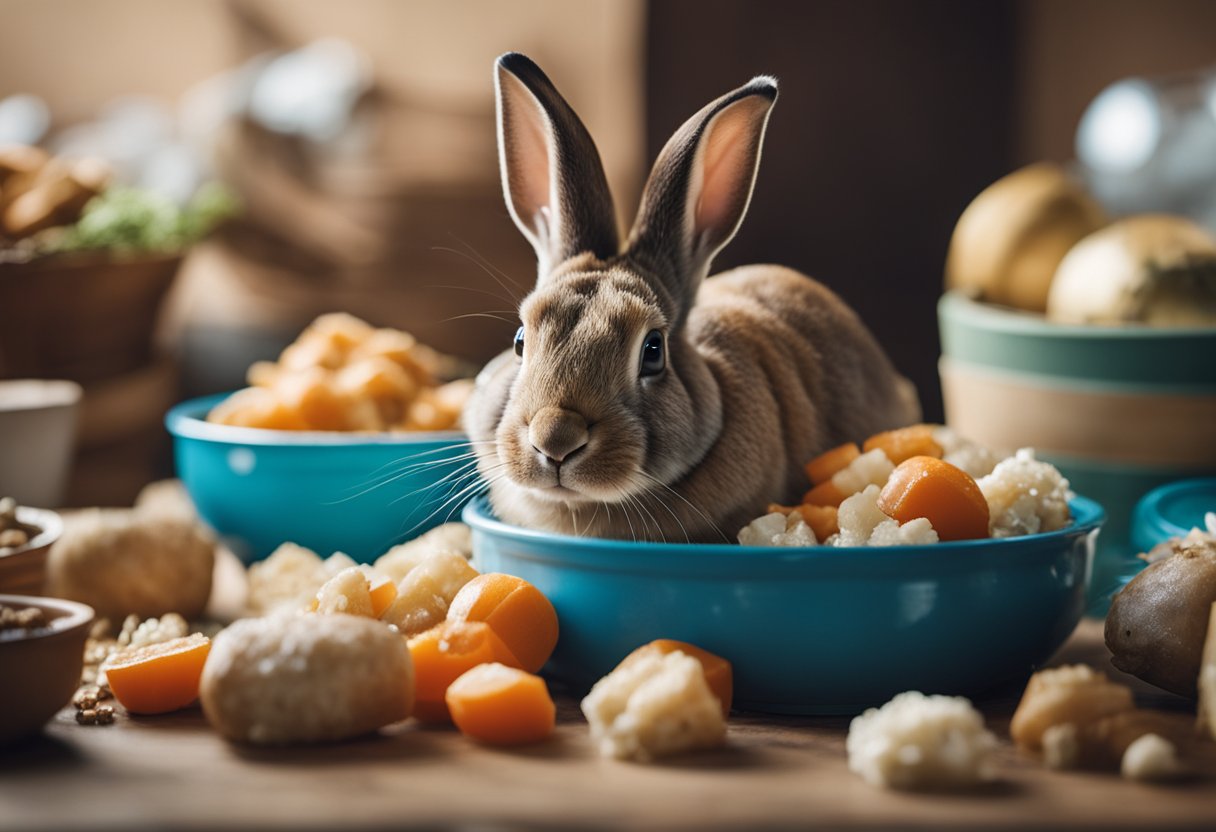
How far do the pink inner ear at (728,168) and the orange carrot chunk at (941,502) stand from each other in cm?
28

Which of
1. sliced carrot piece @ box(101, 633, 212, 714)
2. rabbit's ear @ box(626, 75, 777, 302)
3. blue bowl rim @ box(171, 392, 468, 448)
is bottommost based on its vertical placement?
sliced carrot piece @ box(101, 633, 212, 714)

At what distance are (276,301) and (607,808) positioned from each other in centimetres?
171

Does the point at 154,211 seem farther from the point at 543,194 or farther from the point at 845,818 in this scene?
the point at 845,818

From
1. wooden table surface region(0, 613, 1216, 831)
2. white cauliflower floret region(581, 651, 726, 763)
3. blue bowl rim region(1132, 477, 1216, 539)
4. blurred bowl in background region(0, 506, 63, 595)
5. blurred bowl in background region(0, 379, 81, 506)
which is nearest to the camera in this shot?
wooden table surface region(0, 613, 1216, 831)

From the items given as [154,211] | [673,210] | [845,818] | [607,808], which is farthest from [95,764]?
[154,211]

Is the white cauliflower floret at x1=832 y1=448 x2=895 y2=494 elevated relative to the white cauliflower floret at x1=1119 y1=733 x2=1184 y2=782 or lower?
elevated

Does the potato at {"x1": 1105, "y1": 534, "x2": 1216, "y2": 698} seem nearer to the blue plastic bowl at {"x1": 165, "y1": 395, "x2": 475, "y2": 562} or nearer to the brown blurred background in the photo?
the blue plastic bowl at {"x1": 165, "y1": 395, "x2": 475, "y2": 562}

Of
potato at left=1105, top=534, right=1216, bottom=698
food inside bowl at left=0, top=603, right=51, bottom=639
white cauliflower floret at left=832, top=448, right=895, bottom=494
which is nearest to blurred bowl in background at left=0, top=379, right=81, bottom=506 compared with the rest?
food inside bowl at left=0, top=603, right=51, bottom=639

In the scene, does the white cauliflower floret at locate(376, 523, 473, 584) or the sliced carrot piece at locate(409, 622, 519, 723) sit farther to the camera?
the white cauliflower floret at locate(376, 523, 473, 584)

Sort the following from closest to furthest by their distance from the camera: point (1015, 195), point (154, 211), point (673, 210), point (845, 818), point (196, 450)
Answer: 1. point (845, 818)
2. point (673, 210)
3. point (196, 450)
4. point (1015, 195)
5. point (154, 211)

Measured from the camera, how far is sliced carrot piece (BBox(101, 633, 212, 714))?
991 millimetres

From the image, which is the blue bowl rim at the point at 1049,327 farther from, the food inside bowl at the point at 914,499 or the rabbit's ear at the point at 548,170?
the rabbit's ear at the point at 548,170

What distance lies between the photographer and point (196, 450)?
1450mm

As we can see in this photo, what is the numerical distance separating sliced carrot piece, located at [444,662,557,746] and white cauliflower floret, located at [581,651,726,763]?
4 cm
